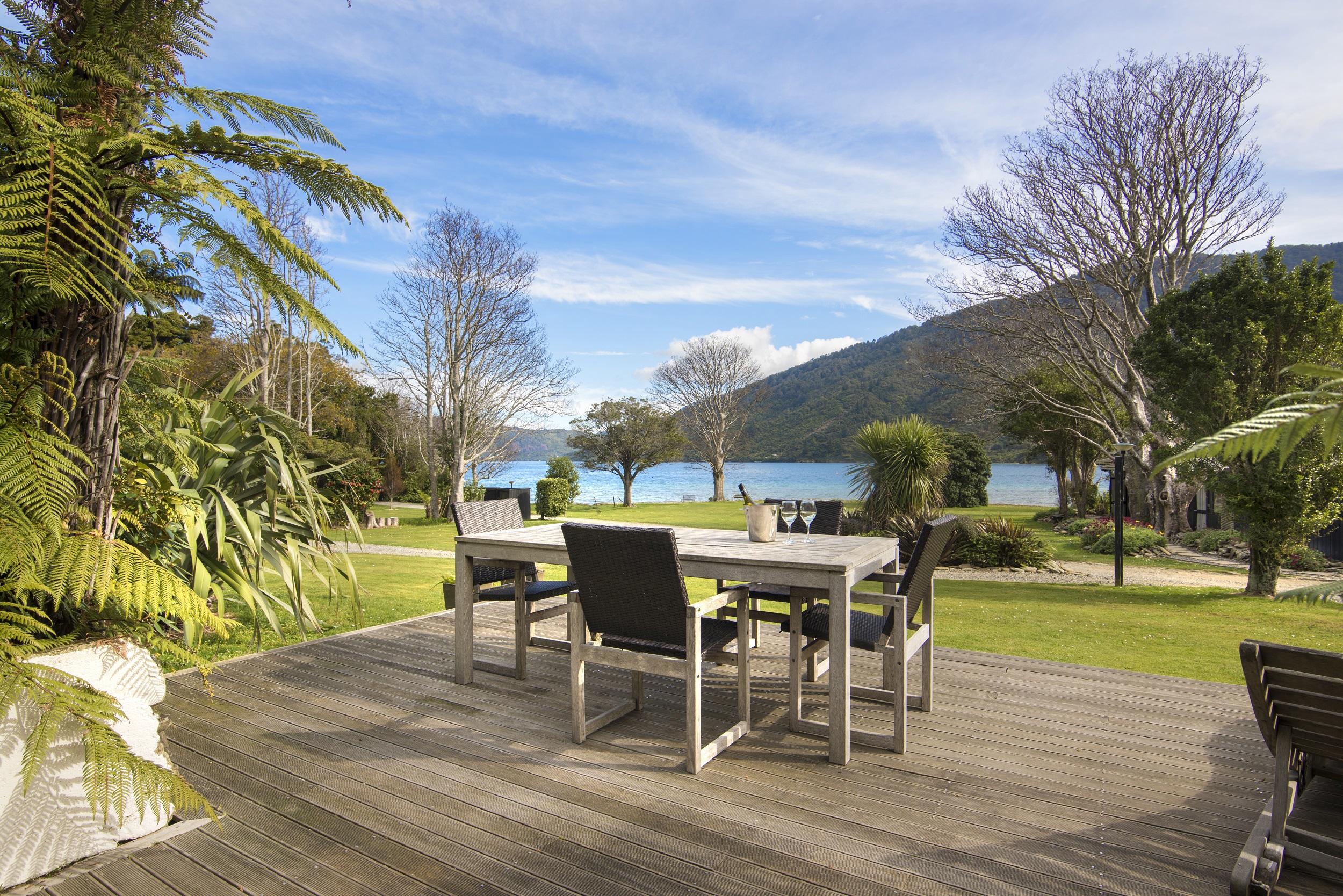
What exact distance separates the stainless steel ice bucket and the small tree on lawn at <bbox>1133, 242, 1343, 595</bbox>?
664 cm

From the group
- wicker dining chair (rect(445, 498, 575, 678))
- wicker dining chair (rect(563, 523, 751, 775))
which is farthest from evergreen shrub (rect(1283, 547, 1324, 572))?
wicker dining chair (rect(445, 498, 575, 678))

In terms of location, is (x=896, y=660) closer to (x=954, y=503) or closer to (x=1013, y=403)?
(x=1013, y=403)

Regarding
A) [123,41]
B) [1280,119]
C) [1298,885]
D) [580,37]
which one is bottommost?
[1298,885]

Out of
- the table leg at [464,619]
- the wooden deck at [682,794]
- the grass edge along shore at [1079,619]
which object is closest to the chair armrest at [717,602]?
the wooden deck at [682,794]

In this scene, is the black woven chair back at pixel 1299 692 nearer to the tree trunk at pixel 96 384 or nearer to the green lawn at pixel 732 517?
the tree trunk at pixel 96 384

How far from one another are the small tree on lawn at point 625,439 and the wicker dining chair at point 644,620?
28.1m

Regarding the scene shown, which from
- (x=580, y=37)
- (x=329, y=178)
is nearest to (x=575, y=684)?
(x=329, y=178)

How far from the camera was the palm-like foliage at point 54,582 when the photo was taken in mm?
1445

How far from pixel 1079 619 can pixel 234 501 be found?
7289mm

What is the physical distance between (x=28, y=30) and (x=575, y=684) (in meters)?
2.77

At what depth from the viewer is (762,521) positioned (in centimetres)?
346

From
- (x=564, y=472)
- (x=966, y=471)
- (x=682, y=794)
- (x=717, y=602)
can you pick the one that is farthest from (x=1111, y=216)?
(x=564, y=472)

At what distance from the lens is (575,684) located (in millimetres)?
2826

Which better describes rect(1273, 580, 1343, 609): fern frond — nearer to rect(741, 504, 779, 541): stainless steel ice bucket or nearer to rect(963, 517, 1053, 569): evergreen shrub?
rect(741, 504, 779, 541): stainless steel ice bucket
